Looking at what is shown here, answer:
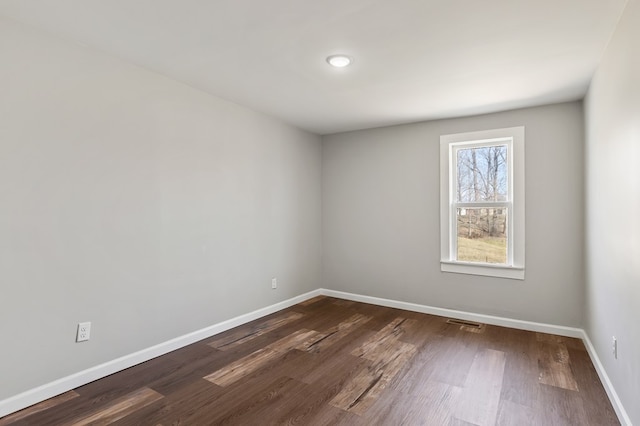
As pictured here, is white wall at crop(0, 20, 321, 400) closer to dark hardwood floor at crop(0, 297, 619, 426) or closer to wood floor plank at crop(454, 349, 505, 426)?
dark hardwood floor at crop(0, 297, 619, 426)

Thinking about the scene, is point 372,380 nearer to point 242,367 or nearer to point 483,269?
point 242,367

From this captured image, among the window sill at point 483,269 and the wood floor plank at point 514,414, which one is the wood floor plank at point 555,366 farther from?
the window sill at point 483,269

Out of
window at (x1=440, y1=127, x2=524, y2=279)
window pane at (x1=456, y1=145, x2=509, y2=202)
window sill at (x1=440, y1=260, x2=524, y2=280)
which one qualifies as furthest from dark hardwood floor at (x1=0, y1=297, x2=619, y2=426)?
window pane at (x1=456, y1=145, x2=509, y2=202)

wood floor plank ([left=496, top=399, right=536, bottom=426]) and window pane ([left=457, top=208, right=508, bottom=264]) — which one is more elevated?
window pane ([left=457, top=208, right=508, bottom=264])

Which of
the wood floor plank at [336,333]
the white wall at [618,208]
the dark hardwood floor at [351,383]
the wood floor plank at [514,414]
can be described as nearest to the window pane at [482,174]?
the white wall at [618,208]

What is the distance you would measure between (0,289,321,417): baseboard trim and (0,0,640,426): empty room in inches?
0.6

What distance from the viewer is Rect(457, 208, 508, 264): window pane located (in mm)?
3793

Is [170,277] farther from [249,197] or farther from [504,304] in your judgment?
[504,304]

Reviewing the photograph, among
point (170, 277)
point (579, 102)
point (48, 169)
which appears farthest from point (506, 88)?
point (48, 169)

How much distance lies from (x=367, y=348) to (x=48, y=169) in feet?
9.18

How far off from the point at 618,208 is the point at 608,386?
47.6 inches

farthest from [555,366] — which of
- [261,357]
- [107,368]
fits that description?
[107,368]

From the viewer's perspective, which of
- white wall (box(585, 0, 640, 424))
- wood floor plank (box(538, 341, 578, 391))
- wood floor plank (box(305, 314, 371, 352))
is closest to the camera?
white wall (box(585, 0, 640, 424))

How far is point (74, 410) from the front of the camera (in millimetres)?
2064
